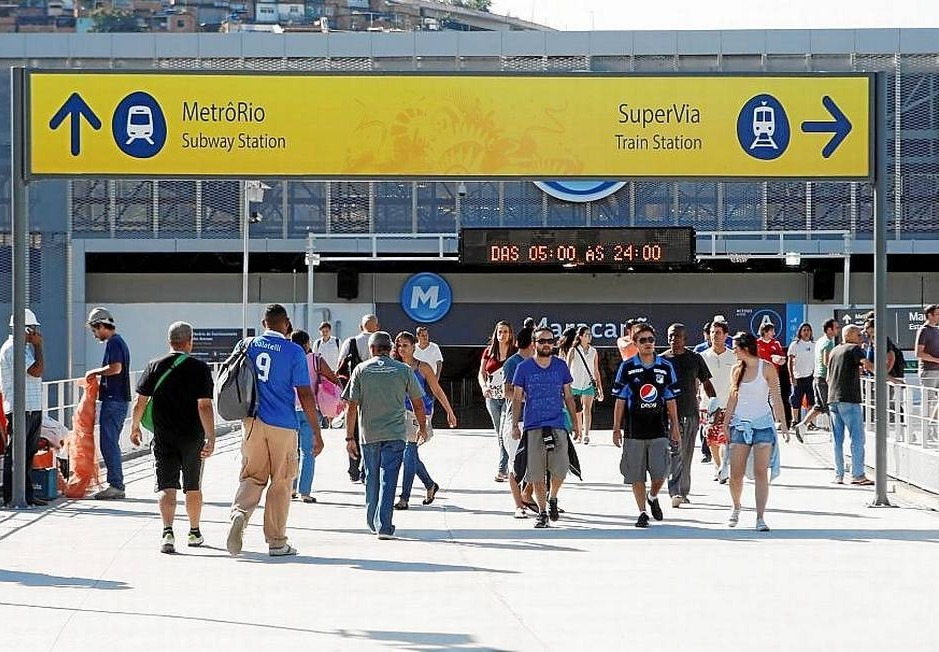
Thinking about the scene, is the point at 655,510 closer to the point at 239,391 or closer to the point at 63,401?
the point at 239,391

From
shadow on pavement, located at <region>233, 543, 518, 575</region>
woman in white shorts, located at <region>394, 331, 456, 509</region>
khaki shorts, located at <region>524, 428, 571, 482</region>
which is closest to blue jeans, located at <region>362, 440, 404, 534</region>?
woman in white shorts, located at <region>394, 331, 456, 509</region>

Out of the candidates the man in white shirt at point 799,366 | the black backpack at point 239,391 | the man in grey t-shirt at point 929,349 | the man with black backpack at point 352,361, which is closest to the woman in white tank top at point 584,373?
the man in white shirt at point 799,366

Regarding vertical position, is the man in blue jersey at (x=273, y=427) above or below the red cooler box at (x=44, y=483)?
above

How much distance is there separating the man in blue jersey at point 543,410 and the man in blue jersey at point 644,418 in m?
0.49

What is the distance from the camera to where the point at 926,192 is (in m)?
44.5

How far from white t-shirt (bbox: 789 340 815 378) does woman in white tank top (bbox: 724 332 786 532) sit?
1284 centimetres

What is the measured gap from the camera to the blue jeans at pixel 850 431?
1806cm

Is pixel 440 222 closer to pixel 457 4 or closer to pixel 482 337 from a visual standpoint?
pixel 482 337

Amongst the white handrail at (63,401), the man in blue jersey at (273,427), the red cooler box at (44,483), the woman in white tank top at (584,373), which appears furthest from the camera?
the woman in white tank top at (584,373)

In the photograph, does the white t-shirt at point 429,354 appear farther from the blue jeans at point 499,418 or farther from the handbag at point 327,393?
the handbag at point 327,393

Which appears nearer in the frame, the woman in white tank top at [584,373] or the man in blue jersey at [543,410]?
the man in blue jersey at [543,410]

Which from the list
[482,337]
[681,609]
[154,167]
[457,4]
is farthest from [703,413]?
[457,4]

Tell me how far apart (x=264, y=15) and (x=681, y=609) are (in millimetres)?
171963

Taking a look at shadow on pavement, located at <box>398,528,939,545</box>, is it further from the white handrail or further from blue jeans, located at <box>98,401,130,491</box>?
blue jeans, located at <box>98,401,130,491</box>
